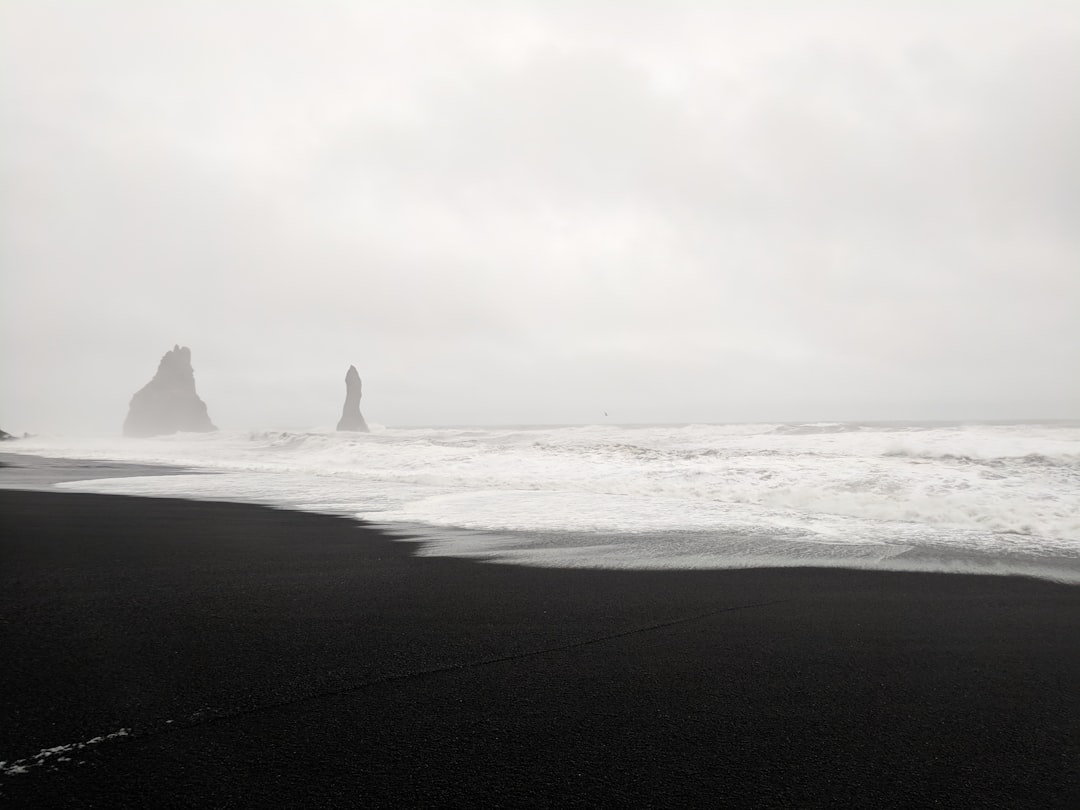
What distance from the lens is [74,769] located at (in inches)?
86.7

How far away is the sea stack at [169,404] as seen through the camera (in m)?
89.5

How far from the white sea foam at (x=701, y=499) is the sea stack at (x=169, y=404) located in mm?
82500

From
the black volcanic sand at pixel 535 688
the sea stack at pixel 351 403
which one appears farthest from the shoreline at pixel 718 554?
the sea stack at pixel 351 403

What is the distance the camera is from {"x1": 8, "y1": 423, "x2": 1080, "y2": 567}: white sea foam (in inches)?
297

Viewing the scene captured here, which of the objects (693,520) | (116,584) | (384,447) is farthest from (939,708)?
(384,447)

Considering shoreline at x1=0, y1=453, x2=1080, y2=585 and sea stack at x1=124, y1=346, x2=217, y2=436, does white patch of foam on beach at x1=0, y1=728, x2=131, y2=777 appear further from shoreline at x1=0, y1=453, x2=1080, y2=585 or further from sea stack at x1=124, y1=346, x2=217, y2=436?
sea stack at x1=124, y1=346, x2=217, y2=436

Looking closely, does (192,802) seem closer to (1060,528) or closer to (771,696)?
(771,696)

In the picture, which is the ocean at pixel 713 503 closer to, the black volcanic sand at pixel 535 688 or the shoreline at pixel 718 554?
the shoreline at pixel 718 554

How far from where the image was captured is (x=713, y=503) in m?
11.7

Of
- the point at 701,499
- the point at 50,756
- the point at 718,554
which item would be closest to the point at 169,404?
the point at 701,499

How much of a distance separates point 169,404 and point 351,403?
32460 mm

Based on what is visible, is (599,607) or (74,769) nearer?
(74,769)

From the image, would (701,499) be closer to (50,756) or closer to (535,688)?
(535,688)

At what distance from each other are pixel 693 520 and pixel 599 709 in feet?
23.3
